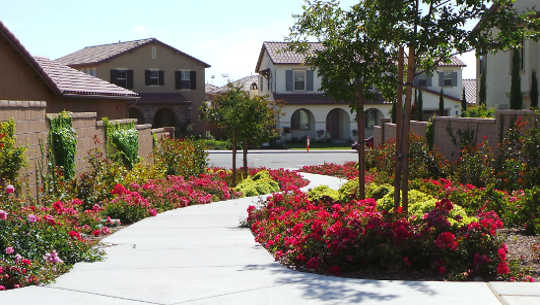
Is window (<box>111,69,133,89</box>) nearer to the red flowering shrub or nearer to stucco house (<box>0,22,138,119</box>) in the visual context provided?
stucco house (<box>0,22,138,119</box>)

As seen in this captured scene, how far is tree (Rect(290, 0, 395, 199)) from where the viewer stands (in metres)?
10.3

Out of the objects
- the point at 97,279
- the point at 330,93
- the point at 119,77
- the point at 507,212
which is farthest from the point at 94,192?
the point at 119,77

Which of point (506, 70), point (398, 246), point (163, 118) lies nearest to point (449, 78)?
point (163, 118)

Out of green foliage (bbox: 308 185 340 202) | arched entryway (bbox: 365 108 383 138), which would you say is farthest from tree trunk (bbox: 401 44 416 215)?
arched entryway (bbox: 365 108 383 138)

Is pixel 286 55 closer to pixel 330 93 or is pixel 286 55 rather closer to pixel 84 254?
pixel 330 93

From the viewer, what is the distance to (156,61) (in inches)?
1994

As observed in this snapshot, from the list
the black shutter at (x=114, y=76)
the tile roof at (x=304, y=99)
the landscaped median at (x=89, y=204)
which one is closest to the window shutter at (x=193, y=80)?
the black shutter at (x=114, y=76)

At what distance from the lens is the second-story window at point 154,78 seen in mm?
50469

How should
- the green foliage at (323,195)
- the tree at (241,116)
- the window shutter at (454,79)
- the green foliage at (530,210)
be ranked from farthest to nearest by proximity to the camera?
1. the window shutter at (454,79)
2. the tree at (241,116)
3. the green foliage at (323,195)
4. the green foliage at (530,210)

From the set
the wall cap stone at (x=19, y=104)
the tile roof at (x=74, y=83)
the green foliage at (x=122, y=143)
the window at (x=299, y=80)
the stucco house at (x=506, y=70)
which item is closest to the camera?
the wall cap stone at (x=19, y=104)

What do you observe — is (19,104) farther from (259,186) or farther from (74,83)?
(74,83)

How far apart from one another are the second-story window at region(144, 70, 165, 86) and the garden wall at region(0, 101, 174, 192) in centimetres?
3557

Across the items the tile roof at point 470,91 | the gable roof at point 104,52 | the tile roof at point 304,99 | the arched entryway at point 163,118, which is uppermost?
the gable roof at point 104,52

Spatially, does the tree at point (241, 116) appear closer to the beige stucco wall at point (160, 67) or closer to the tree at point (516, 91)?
the tree at point (516, 91)
